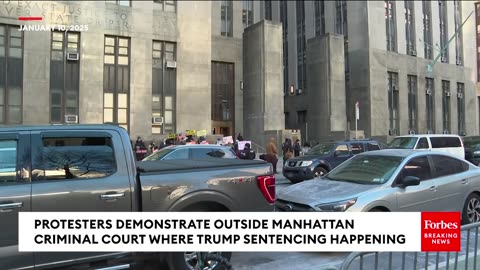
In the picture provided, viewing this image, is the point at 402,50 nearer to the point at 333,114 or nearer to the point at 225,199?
the point at 333,114

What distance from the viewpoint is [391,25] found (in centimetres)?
4559

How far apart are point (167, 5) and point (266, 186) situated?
28.2m

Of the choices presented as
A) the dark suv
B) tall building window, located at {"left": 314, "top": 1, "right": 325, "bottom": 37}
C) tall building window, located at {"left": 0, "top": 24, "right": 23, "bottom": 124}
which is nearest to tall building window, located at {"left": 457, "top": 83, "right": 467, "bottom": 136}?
tall building window, located at {"left": 314, "top": 1, "right": 325, "bottom": 37}

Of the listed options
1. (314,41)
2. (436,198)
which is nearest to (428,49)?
(314,41)

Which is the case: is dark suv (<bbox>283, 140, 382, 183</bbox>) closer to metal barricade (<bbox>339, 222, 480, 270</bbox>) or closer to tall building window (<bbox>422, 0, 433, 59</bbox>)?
metal barricade (<bbox>339, 222, 480, 270</bbox>)

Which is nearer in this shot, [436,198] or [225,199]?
[225,199]

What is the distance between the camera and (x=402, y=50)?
151ft

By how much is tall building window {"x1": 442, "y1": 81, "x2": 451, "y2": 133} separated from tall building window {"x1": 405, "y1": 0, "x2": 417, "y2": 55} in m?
7.60

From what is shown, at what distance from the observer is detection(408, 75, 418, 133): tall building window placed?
47.3 meters

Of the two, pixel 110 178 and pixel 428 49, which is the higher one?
pixel 428 49

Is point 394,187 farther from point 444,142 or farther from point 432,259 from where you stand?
point 444,142

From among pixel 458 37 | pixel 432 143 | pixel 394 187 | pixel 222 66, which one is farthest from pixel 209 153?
pixel 458 37

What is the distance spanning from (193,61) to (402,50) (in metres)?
25.8

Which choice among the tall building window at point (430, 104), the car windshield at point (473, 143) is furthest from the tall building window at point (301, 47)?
the car windshield at point (473, 143)
